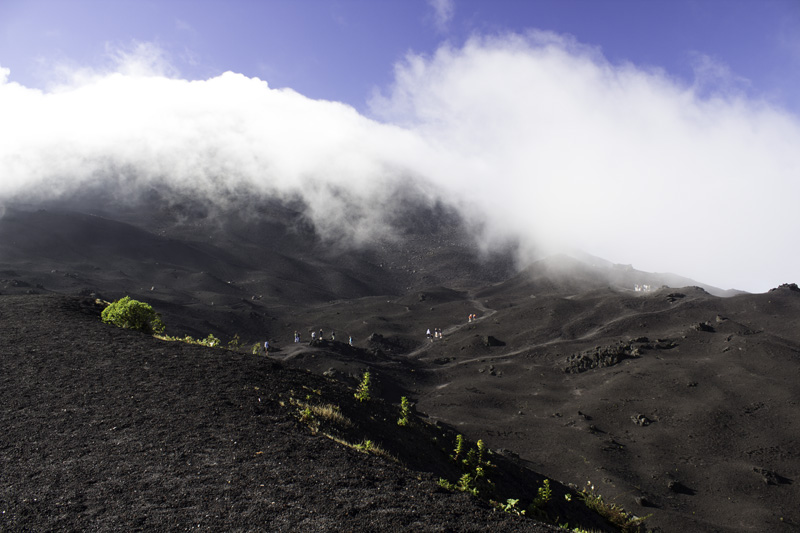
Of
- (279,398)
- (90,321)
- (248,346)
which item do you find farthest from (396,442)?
→ (248,346)

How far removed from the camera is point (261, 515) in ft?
19.1

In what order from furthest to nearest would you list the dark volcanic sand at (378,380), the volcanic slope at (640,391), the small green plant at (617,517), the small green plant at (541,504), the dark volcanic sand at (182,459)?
the volcanic slope at (640,391) < the small green plant at (617,517) < the small green plant at (541,504) < the dark volcanic sand at (378,380) < the dark volcanic sand at (182,459)

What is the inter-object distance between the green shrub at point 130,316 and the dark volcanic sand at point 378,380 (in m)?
0.80

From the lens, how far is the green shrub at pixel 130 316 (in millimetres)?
15445

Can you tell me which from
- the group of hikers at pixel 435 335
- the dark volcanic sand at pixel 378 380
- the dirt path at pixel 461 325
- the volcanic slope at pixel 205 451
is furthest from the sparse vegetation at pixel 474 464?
the group of hikers at pixel 435 335

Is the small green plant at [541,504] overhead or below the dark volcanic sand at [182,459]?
below

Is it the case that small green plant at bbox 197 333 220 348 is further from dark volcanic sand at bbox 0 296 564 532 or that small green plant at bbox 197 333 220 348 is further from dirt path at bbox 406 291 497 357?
dirt path at bbox 406 291 497 357

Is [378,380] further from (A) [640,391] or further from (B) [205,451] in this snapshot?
(B) [205,451]

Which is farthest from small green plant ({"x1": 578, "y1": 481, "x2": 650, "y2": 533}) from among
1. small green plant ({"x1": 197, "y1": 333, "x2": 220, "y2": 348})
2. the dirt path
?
the dirt path

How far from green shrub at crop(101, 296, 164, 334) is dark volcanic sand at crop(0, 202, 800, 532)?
797mm

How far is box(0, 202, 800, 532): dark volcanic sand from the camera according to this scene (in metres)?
6.59

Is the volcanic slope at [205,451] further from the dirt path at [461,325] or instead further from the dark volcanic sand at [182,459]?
the dirt path at [461,325]

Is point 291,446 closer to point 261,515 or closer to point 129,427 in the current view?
point 261,515

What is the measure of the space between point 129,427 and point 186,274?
2742 inches
